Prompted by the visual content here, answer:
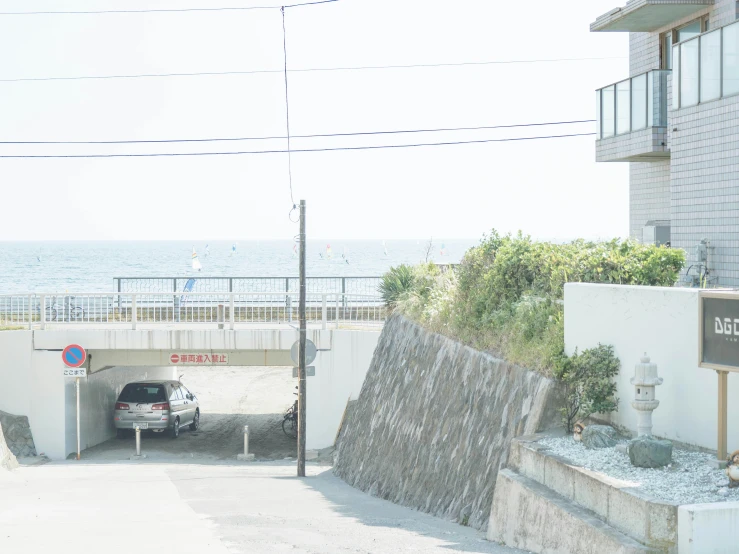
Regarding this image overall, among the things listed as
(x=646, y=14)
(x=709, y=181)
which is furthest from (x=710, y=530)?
(x=646, y=14)

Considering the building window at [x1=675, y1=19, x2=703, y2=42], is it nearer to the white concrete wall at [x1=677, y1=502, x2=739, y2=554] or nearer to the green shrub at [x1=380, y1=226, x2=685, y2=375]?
the green shrub at [x1=380, y1=226, x2=685, y2=375]

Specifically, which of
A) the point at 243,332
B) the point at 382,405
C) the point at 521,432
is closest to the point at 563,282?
the point at 521,432

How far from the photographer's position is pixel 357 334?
23.3 m

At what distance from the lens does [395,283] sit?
2241cm

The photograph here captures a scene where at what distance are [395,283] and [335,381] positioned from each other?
303 cm

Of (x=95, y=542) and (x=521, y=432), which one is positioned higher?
(x=521, y=432)

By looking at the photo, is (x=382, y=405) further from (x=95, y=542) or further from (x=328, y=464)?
(x=95, y=542)

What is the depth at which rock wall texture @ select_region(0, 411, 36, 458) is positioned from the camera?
74.2 feet

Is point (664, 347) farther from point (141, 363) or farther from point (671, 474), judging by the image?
point (141, 363)

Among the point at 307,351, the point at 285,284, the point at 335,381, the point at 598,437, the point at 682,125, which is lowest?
the point at 335,381

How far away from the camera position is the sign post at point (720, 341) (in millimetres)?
8211

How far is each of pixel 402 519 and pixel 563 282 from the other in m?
4.19

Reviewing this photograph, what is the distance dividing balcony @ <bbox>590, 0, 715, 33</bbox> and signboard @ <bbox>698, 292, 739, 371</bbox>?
12.2m

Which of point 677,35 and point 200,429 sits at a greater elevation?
point 677,35
